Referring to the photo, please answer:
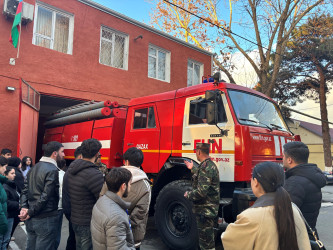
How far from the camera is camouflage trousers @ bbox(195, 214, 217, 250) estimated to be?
3518mm

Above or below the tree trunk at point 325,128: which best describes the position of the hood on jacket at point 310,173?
below

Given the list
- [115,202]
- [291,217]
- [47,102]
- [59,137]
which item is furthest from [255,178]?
[47,102]

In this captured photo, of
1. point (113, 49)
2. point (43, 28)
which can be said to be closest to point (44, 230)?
point (43, 28)

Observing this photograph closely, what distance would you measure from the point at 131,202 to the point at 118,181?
0.74m

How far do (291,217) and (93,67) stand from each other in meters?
9.92

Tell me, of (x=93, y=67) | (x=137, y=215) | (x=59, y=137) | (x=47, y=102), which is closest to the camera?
(x=137, y=215)

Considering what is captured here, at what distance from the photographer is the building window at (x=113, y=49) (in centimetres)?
1084

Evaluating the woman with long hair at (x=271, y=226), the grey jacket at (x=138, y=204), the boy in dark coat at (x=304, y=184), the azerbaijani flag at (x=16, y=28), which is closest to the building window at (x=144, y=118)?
the grey jacket at (x=138, y=204)

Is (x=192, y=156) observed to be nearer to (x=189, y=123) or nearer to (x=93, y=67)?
(x=189, y=123)

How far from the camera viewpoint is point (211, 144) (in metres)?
4.38

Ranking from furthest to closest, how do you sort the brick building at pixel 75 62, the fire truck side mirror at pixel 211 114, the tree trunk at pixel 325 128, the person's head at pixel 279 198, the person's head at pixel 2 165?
the tree trunk at pixel 325 128, the brick building at pixel 75 62, the fire truck side mirror at pixel 211 114, the person's head at pixel 2 165, the person's head at pixel 279 198

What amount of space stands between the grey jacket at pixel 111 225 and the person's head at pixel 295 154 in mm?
1718

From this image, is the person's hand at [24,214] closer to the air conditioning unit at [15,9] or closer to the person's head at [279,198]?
the person's head at [279,198]

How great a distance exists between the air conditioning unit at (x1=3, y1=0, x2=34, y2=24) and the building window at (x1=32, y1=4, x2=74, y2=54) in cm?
55
